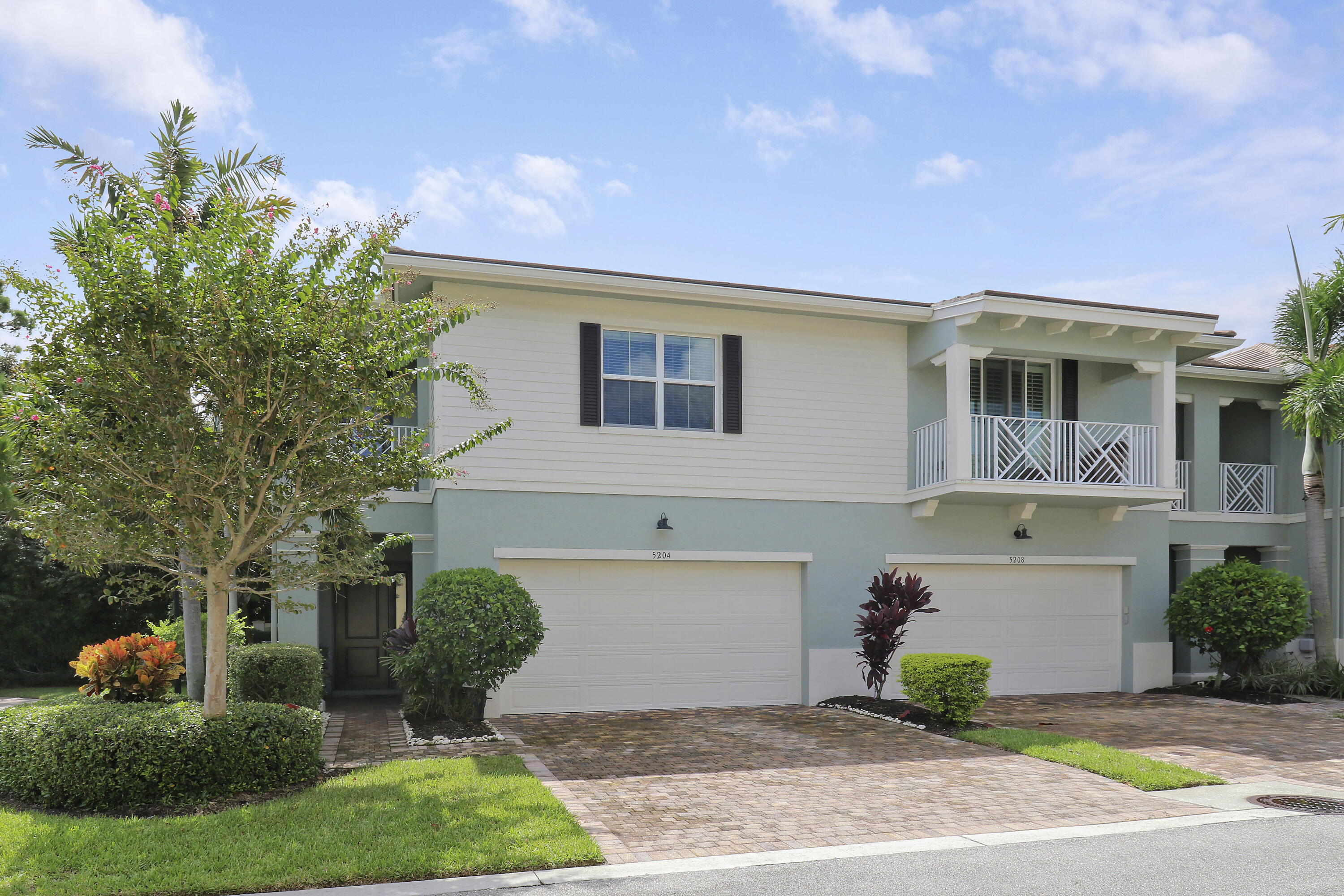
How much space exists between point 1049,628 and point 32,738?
44.0 feet

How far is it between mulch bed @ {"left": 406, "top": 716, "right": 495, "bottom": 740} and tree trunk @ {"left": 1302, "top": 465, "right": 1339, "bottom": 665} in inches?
516

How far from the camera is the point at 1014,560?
49.6ft

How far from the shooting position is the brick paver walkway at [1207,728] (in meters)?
9.70

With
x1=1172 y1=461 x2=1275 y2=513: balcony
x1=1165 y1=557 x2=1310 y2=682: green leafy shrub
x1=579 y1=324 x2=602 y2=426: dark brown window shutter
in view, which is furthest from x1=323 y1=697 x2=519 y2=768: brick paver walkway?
x1=1172 y1=461 x2=1275 y2=513: balcony

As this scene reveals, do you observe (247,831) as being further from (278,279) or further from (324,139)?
(324,139)

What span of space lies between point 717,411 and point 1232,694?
29.4ft

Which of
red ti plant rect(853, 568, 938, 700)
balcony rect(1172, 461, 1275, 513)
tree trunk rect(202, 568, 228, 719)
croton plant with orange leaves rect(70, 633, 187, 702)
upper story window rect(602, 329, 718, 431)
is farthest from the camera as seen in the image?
balcony rect(1172, 461, 1275, 513)

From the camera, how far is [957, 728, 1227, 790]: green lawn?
8.80 meters

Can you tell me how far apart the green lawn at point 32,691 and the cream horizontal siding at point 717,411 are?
409 inches

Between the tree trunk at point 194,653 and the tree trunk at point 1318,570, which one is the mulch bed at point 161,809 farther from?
the tree trunk at point 1318,570

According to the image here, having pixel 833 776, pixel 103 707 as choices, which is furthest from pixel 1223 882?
A: pixel 103 707

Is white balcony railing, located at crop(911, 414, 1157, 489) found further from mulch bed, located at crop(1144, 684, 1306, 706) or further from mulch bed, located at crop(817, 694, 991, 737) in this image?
mulch bed, located at crop(1144, 684, 1306, 706)

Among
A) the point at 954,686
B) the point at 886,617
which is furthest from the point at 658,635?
the point at 954,686

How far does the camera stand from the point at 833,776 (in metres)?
9.00
